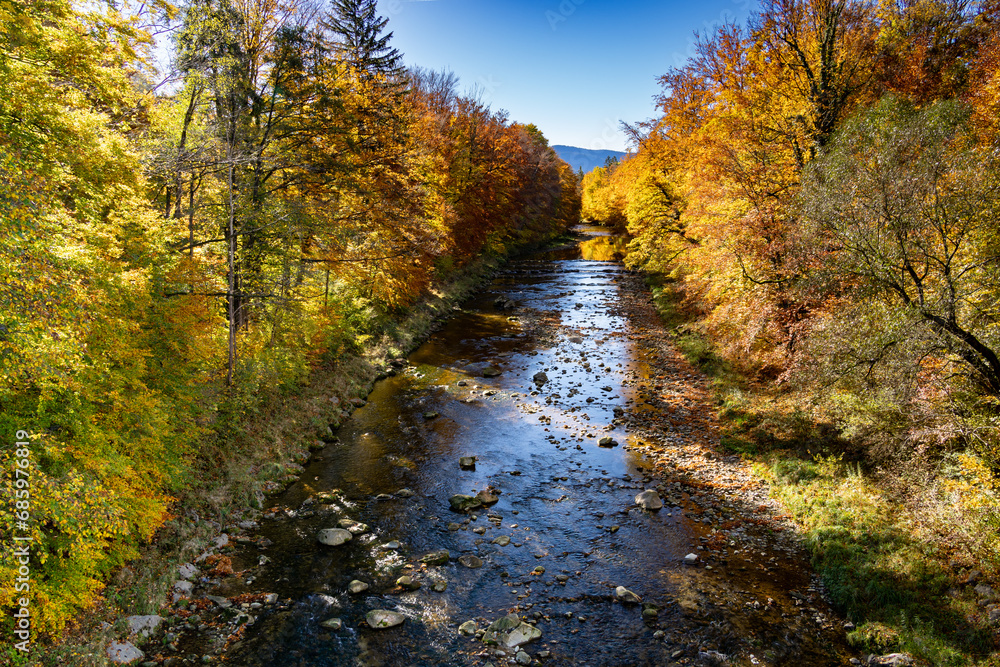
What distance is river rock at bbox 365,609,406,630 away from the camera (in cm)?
788

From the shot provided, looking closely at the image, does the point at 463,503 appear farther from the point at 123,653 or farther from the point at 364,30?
the point at 364,30

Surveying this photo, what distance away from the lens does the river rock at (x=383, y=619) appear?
25.9 feet

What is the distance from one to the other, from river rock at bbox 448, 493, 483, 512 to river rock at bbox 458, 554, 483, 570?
1.62 metres

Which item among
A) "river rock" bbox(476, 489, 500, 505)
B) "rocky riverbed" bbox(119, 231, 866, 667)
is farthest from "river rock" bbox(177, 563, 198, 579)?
"river rock" bbox(476, 489, 500, 505)

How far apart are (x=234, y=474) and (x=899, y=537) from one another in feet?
45.4

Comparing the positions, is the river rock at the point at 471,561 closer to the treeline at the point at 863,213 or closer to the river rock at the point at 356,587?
the river rock at the point at 356,587

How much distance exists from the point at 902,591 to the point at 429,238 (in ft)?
66.0

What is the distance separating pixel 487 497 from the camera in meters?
11.7

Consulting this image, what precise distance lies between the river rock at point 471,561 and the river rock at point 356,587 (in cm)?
185

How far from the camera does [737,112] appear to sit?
18922 mm

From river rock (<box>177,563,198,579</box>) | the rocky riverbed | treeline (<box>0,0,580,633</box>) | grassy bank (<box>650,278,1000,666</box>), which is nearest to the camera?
treeline (<box>0,0,580,633</box>)

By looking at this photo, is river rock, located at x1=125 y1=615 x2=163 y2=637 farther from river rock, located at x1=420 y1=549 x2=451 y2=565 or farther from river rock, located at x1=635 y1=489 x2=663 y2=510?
river rock, located at x1=635 y1=489 x2=663 y2=510

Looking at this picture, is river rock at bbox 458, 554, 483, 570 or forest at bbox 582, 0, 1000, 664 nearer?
forest at bbox 582, 0, 1000, 664

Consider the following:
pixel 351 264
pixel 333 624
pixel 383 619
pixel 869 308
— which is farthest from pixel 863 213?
pixel 351 264
